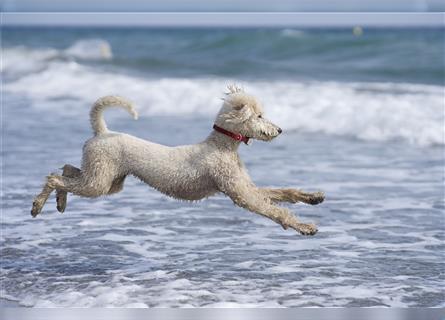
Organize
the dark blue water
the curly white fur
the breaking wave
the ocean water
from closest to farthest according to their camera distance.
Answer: the curly white fur → the ocean water → the breaking wave → the dark blue water

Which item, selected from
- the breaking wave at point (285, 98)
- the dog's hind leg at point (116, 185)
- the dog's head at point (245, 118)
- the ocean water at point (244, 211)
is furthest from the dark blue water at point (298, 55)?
the dog's head at point (245, 118)

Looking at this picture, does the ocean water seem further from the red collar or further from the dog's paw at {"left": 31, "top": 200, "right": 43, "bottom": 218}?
the red collar

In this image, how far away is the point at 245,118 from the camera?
2.95 m

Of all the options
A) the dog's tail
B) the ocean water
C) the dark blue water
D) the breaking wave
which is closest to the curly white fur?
the dog's tail

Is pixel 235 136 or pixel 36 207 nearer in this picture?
pixel 235 136

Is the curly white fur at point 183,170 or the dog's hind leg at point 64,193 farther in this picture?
the dog's hind leg at point 64,193

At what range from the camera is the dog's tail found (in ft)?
10.5

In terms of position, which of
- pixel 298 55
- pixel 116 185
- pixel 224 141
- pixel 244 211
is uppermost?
pixel 298 55

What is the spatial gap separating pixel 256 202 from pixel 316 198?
0.64 ft

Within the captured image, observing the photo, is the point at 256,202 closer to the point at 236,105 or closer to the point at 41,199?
the point at 236,105

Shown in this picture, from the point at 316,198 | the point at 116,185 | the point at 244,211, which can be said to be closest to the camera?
the point at 316,198

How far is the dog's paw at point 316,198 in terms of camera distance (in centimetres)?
305

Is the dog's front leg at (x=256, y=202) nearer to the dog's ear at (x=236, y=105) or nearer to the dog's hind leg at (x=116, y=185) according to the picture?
the dog's ear at (x=236, y=105)

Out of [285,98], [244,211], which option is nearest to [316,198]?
[244,211]
